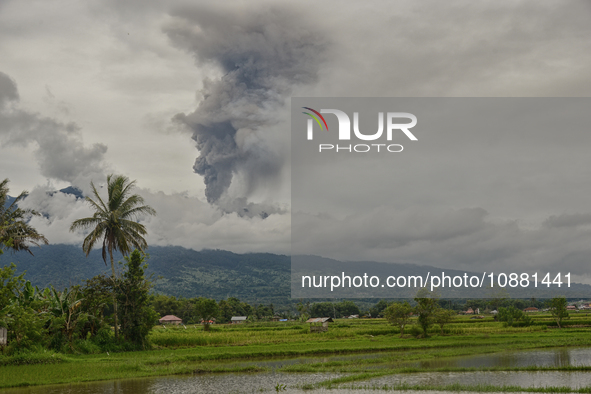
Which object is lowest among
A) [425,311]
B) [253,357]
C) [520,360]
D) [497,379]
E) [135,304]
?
[253,357]

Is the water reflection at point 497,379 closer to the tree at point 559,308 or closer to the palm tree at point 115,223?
the palm tree at point 115,223

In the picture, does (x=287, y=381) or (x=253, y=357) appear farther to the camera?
(x=253, y=357)

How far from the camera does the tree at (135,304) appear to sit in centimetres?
3212

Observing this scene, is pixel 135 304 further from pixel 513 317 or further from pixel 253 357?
pixel 513 317

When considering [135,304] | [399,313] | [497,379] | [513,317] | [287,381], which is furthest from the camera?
[513,317]

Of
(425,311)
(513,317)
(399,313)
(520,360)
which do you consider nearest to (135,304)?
(399,313)

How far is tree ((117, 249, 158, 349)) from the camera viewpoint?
32.1m

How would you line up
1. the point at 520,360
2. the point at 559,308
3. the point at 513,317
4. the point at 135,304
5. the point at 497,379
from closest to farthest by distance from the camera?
the point at 497,379
the point at 520,360
the point at 135,304
the point at 559,308
the point at 513,317

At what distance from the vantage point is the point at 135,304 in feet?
107

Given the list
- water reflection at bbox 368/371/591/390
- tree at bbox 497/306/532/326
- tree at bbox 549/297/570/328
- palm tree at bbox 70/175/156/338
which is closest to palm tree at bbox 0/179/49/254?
palm tree at bbox 70/175/156/338

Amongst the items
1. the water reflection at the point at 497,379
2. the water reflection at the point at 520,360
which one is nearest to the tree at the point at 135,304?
the water reflection at the point at 520,360

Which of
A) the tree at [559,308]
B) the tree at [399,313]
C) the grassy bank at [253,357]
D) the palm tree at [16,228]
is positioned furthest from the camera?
the tree at [559,308]

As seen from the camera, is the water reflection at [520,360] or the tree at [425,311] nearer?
the water reflection at [520,360]

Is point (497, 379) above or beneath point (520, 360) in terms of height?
above
